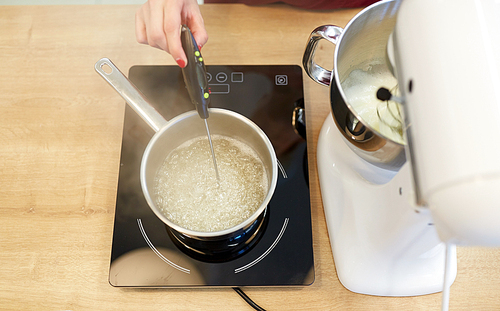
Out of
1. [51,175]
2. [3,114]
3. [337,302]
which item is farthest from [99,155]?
[337,302]

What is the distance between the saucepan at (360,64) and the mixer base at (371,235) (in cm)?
5

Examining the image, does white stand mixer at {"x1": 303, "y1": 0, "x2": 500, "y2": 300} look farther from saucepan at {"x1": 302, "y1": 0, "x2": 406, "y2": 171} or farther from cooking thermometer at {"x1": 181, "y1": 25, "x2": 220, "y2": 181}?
cooking thermometer at {"x1": 181, "y1": 25, "x2": 220, "y2": 181}

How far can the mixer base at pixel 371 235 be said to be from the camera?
0.42m

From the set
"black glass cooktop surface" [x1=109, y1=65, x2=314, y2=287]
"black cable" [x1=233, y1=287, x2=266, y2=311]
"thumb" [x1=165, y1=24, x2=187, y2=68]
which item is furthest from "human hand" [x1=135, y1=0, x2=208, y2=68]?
"black cable" [x1=233, y1=287, x2=266, y2=311]

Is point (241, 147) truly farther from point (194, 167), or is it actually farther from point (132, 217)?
point (132, 217)

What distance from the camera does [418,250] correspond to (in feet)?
1.42

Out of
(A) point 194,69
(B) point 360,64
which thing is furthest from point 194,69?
(B) point 360,64

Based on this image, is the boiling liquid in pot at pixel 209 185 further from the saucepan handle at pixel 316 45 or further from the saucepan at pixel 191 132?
the saucepan handle at pixel 316 45

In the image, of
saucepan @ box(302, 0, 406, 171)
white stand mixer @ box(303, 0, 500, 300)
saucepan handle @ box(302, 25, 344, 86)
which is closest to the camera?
white stand mixer @ box(303, 0, 500, 300)

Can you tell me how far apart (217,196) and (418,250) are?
0.29m

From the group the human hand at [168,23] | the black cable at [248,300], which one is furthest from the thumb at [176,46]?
the black cable at [248,300]

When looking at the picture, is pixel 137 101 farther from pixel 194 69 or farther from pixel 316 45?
pixel 316 45

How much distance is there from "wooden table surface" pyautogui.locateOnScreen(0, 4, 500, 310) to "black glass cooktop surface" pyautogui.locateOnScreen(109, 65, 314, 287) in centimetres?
3

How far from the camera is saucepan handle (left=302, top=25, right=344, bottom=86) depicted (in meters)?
0.46
